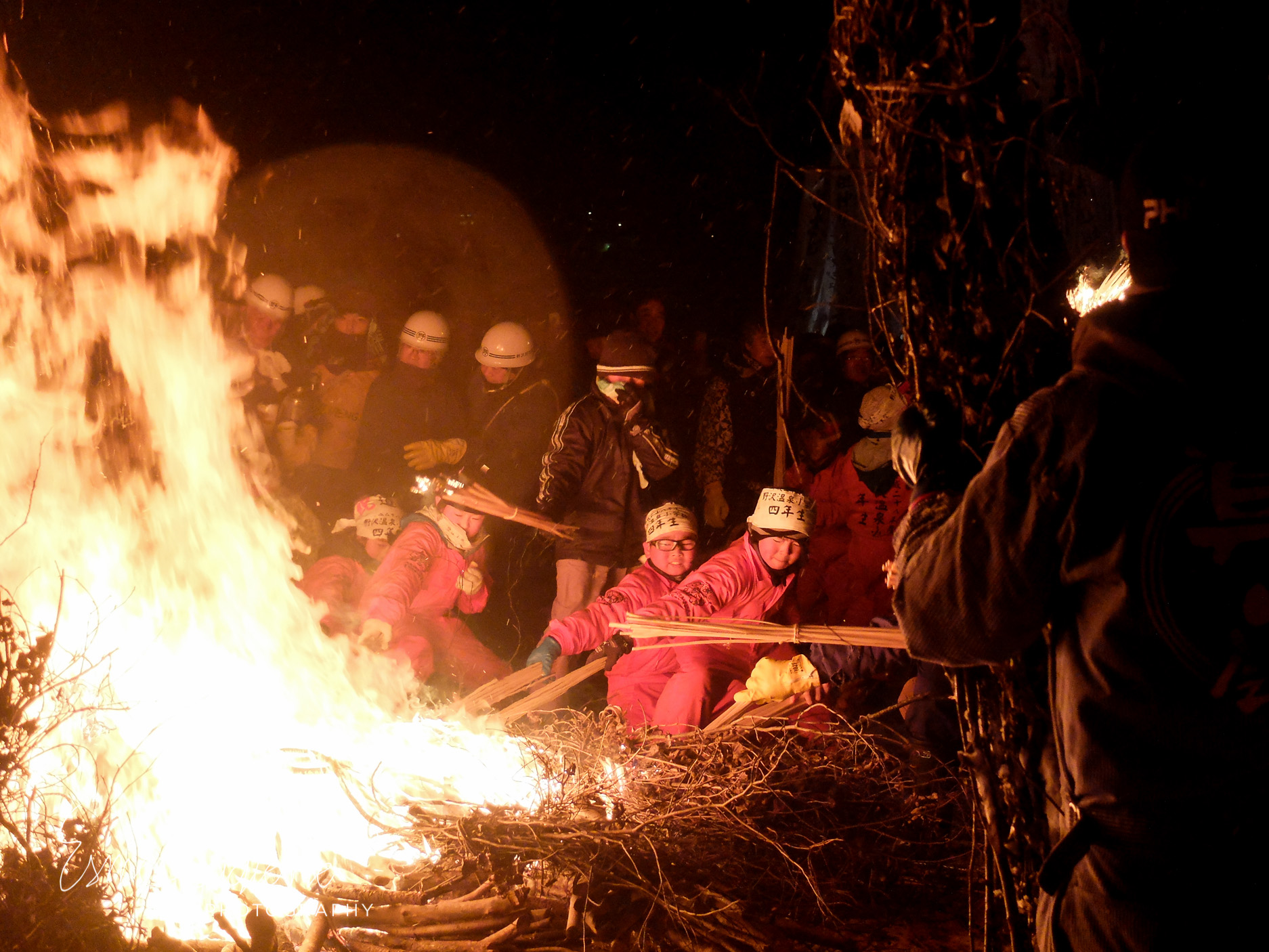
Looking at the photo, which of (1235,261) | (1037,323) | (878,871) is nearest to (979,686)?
(1037,323)

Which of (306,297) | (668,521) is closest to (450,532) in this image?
(668,521)

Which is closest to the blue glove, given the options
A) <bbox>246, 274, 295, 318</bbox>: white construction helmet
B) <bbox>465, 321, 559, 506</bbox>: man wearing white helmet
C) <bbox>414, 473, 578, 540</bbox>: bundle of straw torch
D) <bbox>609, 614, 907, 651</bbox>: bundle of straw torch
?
<bbox>609, 614, 907, 651</bbox>: bundle of straw torch

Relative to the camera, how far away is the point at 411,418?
285 inches

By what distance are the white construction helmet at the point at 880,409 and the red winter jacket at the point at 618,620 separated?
1751 millimetres

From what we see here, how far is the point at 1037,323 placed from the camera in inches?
85.2

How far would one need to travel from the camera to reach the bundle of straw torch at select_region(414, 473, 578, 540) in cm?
668

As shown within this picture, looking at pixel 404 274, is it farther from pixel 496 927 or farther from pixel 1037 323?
pixel 1037 323

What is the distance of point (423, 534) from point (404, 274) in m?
5.22

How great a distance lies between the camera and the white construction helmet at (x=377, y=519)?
21.3ft

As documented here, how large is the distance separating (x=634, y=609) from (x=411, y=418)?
2712 millimetres

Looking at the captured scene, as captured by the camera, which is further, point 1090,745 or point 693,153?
point 693,153

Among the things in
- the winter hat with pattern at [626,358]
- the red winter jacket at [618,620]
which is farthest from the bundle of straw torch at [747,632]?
the winter hat with pattern at [626,358]

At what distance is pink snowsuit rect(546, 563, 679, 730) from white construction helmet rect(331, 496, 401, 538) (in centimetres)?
157

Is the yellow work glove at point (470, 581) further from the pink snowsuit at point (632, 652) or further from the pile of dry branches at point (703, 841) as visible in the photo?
the pile of dry branches at point (703, 841)
